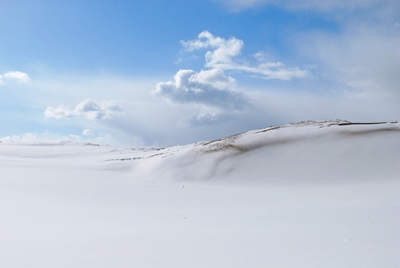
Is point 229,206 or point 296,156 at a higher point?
point 296,156

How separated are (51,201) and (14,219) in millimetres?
2063

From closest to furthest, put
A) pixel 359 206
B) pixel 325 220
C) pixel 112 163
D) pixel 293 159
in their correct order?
pixel 325 220
pixel 359 206
pixel 293 159
pixel 112 163

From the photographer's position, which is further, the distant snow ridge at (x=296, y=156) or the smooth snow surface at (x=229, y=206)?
the distant snow ridge at (x=296, y=156)

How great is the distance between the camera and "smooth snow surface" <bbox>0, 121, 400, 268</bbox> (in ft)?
11.9

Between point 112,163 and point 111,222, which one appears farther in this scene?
point 112,163

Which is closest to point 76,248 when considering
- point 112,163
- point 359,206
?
point 359,206

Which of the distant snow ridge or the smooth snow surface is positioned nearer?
the smooth snow surface

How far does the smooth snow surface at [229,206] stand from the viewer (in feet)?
11.9

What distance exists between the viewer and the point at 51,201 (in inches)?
294

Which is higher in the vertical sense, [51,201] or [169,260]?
[51,201]

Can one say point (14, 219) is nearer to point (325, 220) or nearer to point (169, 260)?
point (169, 260)

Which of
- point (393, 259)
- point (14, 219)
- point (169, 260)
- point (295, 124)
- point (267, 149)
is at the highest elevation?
point (295, 124)

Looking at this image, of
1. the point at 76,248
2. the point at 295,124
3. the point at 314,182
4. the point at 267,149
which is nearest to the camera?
the point at 76,248

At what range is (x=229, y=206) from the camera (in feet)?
25.1
